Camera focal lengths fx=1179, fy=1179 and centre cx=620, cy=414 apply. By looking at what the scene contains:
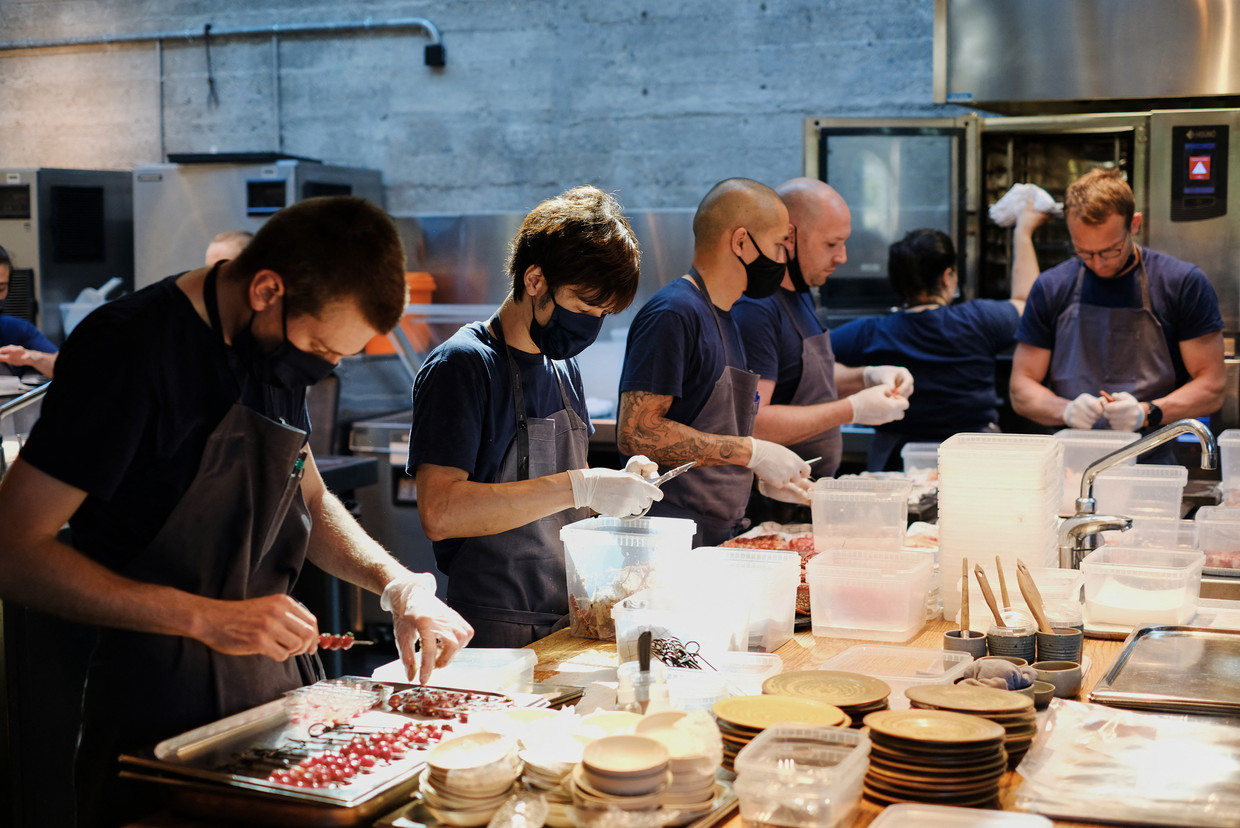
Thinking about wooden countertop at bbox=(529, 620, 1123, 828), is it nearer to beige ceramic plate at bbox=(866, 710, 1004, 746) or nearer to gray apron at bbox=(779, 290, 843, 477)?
beige ceramic plate at bbox=(866, 710, 1004, 746)

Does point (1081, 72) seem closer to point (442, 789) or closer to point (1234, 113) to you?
point (1234, 113)

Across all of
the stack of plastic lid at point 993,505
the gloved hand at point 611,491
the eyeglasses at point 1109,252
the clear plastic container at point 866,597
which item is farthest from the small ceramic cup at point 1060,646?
the eyeglasses at point 1109,252

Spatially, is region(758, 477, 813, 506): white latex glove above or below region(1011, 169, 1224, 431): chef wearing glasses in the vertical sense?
below

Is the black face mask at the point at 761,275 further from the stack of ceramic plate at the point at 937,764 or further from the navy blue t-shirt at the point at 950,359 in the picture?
the stack of ceramic plate at the point at 937,764

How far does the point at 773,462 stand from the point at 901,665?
1.09m

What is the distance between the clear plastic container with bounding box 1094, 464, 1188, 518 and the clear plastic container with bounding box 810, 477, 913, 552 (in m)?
0.78

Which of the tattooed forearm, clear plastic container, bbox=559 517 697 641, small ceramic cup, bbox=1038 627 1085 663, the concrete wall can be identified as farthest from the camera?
the concrete wall

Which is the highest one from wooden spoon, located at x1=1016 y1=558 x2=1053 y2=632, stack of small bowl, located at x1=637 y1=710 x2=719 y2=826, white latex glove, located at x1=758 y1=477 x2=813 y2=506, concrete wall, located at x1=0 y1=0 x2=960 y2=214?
concrete wall, located at x1=0 y1=0 x2=960 y2=214

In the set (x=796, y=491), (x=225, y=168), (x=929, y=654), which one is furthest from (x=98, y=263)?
(x=929, y=654)

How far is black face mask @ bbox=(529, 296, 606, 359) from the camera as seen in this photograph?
2.44 meters

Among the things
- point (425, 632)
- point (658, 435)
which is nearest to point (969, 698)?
point (425, 632)

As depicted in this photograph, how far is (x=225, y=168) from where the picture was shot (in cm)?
626

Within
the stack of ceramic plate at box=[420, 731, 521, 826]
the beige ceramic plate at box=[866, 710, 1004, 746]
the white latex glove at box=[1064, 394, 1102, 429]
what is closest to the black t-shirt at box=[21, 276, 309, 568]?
the stack of ceramic plate at box=[420, 731, 521, 826]

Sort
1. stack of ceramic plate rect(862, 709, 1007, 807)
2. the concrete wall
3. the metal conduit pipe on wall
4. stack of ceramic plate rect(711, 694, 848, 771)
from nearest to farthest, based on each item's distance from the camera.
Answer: stack of ceramic plate rect(862, 709, 1007, 807), stack of ceramic plate rect(711, 694, 848, 771), the concrete wall, the metal conduit pipe on wall
